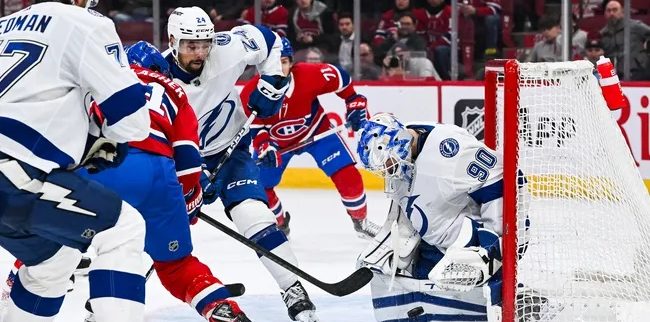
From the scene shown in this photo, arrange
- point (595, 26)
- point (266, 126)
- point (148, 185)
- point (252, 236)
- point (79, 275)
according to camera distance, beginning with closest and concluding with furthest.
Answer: point (148, 185) → point (252, 236) → point (79, 275) → point (266, 126) → point (595, 26)

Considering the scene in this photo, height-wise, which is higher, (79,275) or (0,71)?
(0,71)

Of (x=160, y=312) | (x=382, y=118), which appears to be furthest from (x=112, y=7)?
(x=382, y=118)

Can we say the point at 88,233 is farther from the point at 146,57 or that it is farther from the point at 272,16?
the point at 272,16

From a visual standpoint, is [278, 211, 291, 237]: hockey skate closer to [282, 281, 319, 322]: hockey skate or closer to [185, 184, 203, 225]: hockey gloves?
[282, 281, 319, 322]: hockey skate

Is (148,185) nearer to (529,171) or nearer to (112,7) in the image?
(529,171)

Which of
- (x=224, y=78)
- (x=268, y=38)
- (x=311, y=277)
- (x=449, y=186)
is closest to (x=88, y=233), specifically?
(x=449, y=186)

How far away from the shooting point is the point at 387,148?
372 centimetres

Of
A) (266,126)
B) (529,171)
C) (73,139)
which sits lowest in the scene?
(266,126)

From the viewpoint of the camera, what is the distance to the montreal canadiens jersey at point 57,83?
3021 mm

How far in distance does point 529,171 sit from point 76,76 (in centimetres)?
139

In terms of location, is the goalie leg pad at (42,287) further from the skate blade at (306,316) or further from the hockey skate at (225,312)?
the skate blade at (306,316)

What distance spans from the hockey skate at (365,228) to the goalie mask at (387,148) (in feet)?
7.99

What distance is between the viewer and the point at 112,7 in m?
8.69

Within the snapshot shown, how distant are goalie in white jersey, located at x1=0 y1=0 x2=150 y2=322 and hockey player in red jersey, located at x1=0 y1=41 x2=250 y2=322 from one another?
42 cm
